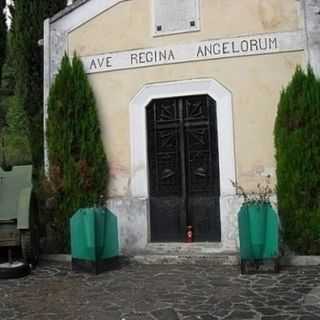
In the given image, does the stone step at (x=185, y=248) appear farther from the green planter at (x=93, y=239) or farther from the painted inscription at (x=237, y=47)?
the painted inscription at (x=237, y=47)

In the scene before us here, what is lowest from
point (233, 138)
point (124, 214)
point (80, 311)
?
point (80, 311)

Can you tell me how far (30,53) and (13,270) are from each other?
595cm

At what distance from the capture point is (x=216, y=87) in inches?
359

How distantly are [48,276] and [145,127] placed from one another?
2.94 metres

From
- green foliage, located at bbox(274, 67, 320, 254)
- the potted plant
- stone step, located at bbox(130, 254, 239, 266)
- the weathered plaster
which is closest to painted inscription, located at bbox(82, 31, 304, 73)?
the weathered plaster

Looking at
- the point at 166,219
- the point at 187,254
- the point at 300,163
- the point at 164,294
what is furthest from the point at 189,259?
the point at 300,163

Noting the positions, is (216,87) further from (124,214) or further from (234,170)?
(124,214)

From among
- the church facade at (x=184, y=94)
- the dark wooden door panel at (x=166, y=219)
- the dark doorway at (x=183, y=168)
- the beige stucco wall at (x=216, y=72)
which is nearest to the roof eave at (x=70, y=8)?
the church facade at (x=184, y=94)

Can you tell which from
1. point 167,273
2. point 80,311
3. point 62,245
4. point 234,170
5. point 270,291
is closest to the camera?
point 80,311

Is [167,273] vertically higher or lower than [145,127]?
lower

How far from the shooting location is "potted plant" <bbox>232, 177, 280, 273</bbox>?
25.1 feet

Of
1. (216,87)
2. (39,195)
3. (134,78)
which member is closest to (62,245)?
(39,195)

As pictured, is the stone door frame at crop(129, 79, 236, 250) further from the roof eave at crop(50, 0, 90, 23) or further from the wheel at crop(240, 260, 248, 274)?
the roof eave at crop(50, 0, 90, 23)

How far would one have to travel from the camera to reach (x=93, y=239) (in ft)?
26.2
